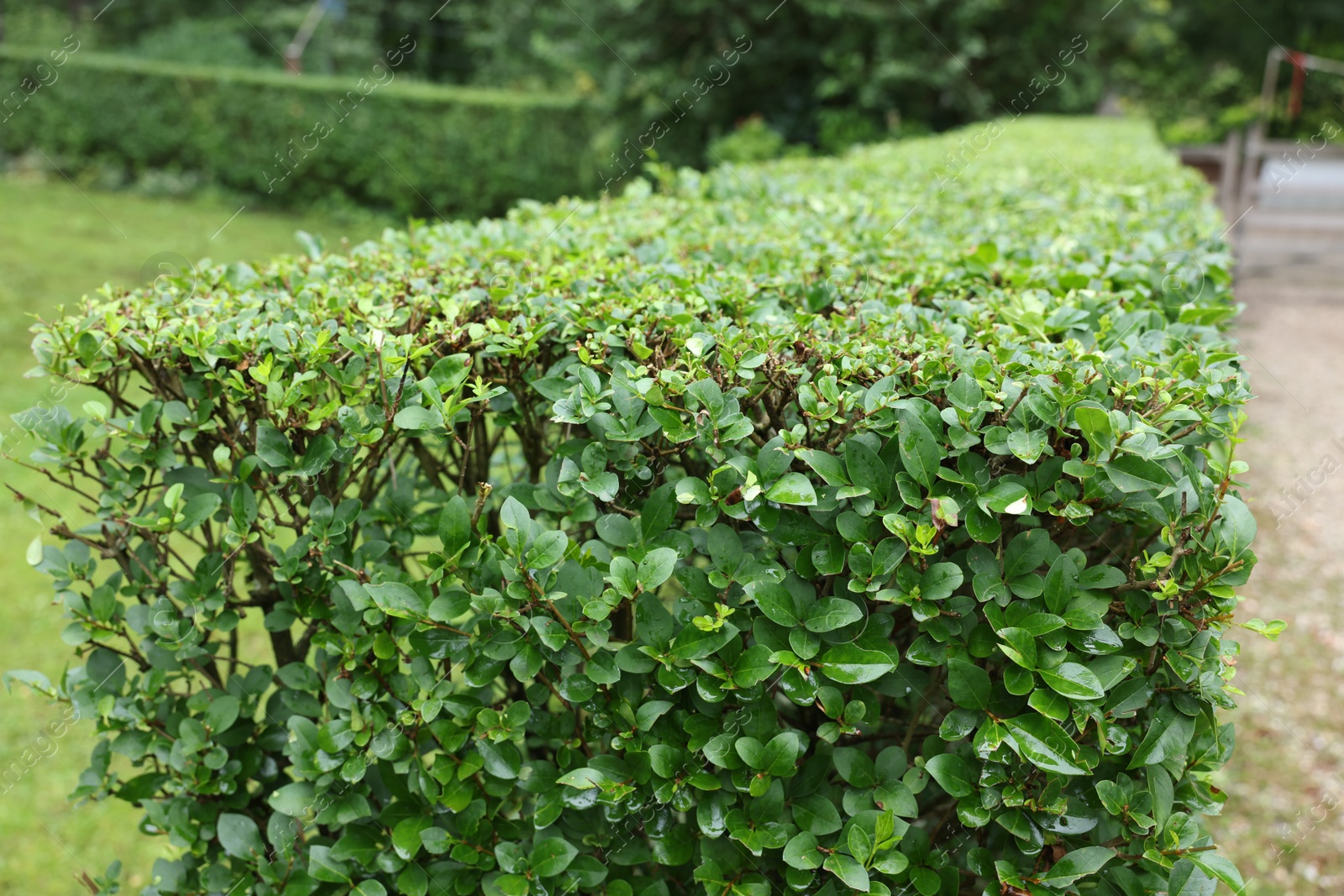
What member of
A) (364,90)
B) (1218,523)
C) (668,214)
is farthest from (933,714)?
(364,90)

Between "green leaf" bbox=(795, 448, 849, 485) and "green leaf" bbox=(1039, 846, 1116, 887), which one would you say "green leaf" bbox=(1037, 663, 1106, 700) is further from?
"green leaf" bbox=(795, 448, 849, 485)

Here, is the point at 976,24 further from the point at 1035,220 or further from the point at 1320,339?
the point at 1035,220

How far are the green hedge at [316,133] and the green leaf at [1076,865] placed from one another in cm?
1428

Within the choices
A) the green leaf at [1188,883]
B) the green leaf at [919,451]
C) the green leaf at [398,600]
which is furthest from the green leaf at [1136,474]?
the green leaf at [398,600]

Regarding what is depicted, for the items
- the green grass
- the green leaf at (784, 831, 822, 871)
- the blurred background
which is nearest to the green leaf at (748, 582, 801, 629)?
the green leaf at (784, 831, 822, 871)

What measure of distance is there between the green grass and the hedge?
0.40 m

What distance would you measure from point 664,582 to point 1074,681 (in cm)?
72

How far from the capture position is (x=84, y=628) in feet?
6.33

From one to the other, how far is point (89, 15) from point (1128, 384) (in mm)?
28314

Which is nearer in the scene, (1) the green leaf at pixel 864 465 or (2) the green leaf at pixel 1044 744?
(2) the green leaf at pixel 1044 744

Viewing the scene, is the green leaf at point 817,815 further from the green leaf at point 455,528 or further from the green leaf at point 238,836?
the green leaf at point 238,836

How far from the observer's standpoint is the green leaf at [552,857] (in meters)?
1.68

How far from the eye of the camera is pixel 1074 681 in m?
1.46

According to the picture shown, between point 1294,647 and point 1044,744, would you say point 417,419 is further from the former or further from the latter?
point 1294,647
